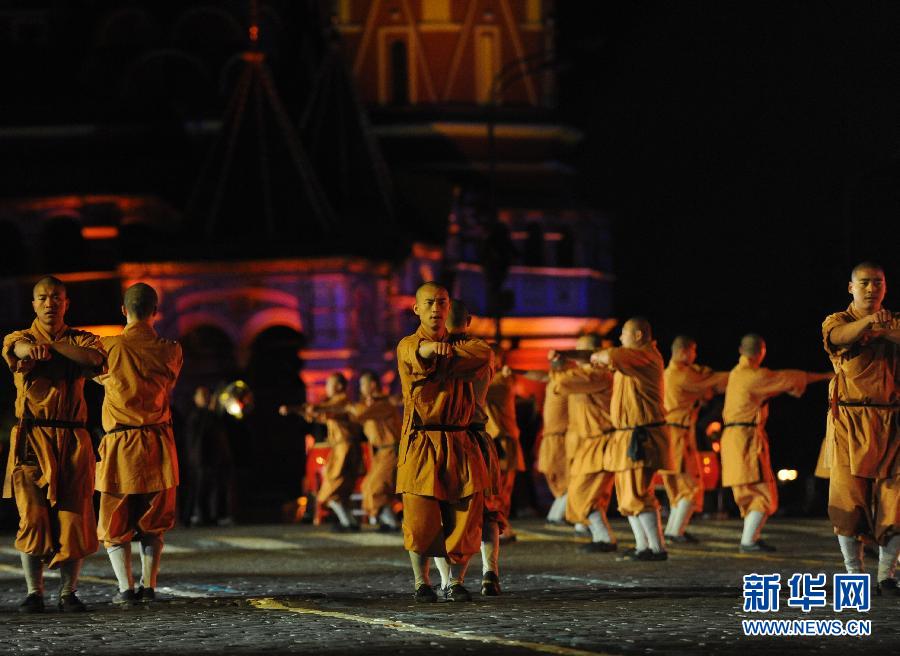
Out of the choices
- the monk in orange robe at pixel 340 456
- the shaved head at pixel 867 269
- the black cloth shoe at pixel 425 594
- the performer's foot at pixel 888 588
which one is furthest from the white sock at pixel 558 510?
the black cloth shoe at pixel 425 594

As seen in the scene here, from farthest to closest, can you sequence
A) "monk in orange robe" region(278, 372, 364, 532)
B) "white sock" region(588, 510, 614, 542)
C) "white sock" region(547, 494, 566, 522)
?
"monk in orange robe" region(278, 372, 364, 532)
"white sock" region(547, 494, 566, 522)
"white sock" region(588, 510, 614, 542)

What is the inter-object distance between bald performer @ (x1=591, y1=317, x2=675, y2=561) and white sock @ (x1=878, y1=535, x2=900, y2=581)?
4.15m

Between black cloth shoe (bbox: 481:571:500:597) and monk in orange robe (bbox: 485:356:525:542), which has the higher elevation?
monk in orange robe (bbox: 485:356:525:542)

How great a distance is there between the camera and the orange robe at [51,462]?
1509 centimetres

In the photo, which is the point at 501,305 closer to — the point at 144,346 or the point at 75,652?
the point at 144,346

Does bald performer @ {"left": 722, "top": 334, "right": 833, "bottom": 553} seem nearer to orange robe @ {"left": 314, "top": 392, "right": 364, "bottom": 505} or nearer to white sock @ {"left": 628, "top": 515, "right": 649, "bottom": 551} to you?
white sock @ {"left": 628, "top": 515, "right": 649, "bottom": 551}

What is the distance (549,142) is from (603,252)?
3167 millimetres

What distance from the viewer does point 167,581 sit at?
60.1 feet

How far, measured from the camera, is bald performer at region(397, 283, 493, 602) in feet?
49.1

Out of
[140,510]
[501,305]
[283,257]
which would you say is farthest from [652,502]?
[283,257]

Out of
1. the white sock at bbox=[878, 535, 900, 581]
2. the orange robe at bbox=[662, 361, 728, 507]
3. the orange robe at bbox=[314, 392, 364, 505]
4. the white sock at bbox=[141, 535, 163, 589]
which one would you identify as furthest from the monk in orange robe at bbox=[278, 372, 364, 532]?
the white sock at bbox=[878, 535, 900, 581]

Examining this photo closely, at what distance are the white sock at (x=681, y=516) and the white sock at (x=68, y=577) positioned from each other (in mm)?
8712

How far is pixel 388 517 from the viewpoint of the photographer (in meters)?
26.9

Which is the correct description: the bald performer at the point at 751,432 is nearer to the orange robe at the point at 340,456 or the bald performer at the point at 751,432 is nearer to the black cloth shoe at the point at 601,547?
the black cloth shoe at the point at 601,547
